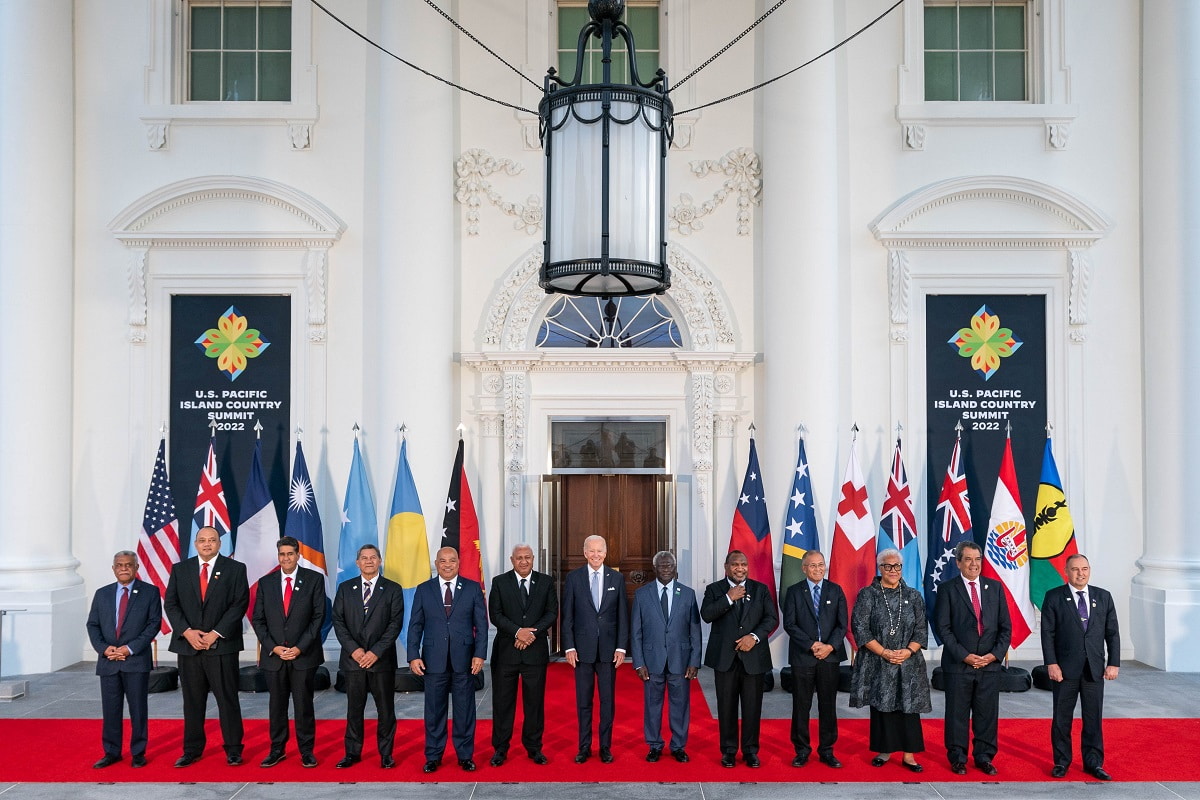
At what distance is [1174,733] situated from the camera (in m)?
7.04

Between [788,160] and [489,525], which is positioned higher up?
[788,160]

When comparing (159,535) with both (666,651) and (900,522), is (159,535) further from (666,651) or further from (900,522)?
(900,522)

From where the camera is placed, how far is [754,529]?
29.7 feet

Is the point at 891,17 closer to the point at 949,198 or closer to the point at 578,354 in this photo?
the point at 949,198

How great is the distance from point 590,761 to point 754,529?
10.3 ft

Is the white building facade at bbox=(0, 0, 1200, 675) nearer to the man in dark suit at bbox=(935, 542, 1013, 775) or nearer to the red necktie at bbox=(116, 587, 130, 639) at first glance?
the man in dark suit at bbox=(935, 542, 1013, 775)

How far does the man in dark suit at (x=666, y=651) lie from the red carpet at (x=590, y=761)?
0.20 meters

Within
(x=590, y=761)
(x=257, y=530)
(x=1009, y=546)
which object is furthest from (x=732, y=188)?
(x=590, y=761)

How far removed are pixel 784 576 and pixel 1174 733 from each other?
3.12 metres

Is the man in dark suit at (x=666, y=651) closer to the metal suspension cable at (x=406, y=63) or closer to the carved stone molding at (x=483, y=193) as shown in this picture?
the carved stone molding at (x=483, y=193)

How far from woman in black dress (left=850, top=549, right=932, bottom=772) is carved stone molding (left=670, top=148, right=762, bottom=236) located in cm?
469

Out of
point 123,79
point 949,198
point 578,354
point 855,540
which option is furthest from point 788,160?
point 123,79

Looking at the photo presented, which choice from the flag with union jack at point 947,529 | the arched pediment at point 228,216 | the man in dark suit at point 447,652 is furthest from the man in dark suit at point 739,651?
the arched pediment at point 228,216

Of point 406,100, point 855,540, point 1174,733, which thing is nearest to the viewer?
point 1174,733
